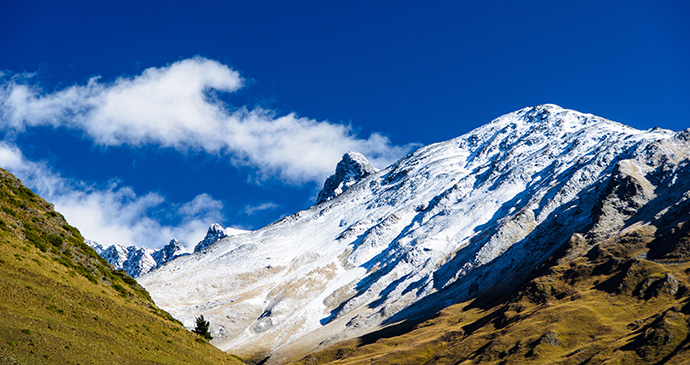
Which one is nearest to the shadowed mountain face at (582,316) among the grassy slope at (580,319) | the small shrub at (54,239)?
the grassy slope at (580,319)

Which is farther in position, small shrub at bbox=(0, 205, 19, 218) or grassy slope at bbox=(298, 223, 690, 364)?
grassy slope at bbox=(298, 223, 690, 364)

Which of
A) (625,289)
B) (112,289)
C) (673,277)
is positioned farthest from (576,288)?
(112,289)

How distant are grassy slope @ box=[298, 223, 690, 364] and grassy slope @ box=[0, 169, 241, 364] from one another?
9101cm

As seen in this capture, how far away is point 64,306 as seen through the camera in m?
41.7

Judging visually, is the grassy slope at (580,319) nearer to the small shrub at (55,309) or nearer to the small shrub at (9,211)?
the small shrub at (55,309)

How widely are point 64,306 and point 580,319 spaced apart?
423 ft

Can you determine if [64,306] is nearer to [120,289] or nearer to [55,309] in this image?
[55,309]

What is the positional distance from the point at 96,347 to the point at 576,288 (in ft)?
518

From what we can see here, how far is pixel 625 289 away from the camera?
498ft

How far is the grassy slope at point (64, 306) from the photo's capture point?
117ft

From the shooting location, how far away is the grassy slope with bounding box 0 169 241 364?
117 ft

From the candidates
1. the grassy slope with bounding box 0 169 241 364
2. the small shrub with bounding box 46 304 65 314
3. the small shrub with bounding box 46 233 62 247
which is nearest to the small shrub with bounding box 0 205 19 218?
the grassy slope with bounding box 0 169 241 364

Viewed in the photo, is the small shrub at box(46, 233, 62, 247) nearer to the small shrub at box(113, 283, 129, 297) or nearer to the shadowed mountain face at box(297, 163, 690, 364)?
the small shrub at box(113, 283, 129, 297)

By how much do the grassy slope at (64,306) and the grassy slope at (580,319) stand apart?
299 ft
